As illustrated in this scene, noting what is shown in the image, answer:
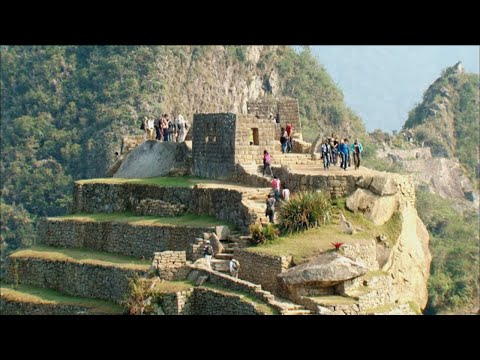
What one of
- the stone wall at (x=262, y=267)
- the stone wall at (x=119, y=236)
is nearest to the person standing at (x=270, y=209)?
the stone wall at (x=262, y=267)

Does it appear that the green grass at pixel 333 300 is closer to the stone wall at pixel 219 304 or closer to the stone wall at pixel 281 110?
the stone wall at pixel 219 304

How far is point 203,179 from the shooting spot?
38.8 metres

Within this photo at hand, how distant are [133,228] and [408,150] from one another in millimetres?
60724

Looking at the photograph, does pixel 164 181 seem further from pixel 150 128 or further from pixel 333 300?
pixel 333 300

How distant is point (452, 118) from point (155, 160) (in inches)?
2572

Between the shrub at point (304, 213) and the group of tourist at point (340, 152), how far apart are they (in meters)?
3.84

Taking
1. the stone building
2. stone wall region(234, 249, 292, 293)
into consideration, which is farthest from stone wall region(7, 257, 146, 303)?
the stone building

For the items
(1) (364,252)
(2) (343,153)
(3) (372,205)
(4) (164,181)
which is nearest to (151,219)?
(4) (164,181)

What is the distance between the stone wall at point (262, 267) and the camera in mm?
28828

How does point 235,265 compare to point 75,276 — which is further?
point 75,276

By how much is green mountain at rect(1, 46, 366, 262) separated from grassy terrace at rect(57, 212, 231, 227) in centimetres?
4699

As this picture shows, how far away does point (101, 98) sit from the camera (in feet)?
332

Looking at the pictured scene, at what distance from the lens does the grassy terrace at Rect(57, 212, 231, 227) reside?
34.4 metres

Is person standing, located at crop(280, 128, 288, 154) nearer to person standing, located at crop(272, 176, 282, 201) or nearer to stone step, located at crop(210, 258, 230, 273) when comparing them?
person standing, located at crop(272, 176, 282, 201)
